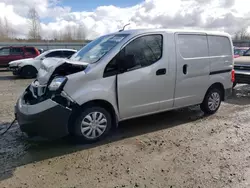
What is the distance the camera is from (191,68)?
499 centimetres

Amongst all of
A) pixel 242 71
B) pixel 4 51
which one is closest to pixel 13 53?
pixel 4 51

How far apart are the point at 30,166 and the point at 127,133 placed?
6.11 ft

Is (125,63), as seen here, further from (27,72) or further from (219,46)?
(27,72)

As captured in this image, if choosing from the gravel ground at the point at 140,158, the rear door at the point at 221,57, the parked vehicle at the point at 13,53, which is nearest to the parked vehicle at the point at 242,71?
the rear door at the point at 221,57

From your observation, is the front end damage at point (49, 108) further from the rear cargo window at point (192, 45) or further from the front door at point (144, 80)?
the rear cargo window at point (192, 45)

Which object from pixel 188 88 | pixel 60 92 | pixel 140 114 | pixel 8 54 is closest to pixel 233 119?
pixel 188 88

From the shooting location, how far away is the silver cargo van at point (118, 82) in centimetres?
371

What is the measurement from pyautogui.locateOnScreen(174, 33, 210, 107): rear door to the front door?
34 cm

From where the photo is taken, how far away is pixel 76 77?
3.75 meters

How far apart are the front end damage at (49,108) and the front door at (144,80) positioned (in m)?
0.83

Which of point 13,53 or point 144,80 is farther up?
point 13,53

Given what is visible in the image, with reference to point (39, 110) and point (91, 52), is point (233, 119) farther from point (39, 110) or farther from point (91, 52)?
point (39, 110)

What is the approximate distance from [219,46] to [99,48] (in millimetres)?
2857

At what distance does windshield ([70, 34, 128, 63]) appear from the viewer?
4195 millimetres
